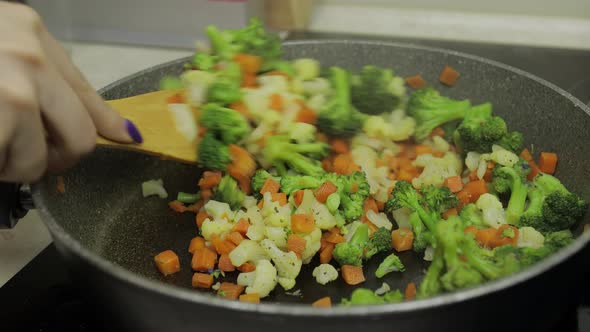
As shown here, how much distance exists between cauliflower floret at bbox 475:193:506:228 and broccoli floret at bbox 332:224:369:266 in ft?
0.81

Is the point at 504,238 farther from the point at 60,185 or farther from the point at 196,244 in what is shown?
the point at 60,185

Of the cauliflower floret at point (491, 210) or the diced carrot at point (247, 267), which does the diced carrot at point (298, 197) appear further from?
the cauliflower floret at point (491, 210)

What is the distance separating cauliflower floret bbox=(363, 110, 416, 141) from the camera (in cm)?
145

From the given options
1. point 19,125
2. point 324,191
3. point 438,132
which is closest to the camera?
point 19,125

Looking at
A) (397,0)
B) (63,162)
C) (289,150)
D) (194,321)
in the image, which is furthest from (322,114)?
(397,0)

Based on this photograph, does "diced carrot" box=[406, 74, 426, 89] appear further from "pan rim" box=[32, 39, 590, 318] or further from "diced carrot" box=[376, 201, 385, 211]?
"pan rim" box=[32, 39, 590, 318]

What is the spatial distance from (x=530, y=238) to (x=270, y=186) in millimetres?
526

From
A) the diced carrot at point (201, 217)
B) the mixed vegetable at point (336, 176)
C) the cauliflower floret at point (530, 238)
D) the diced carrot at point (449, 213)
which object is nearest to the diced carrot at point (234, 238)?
the mixed vegetable at point (336, 176)

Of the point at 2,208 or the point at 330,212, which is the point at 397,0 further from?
the point at 2,208

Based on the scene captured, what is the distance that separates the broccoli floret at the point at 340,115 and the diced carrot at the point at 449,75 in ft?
0.91

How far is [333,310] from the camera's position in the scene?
2.53 ft

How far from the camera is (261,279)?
117 cm

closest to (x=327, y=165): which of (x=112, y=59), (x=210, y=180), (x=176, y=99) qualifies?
(x=210, y=180)

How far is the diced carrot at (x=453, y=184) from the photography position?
1.37 metres
